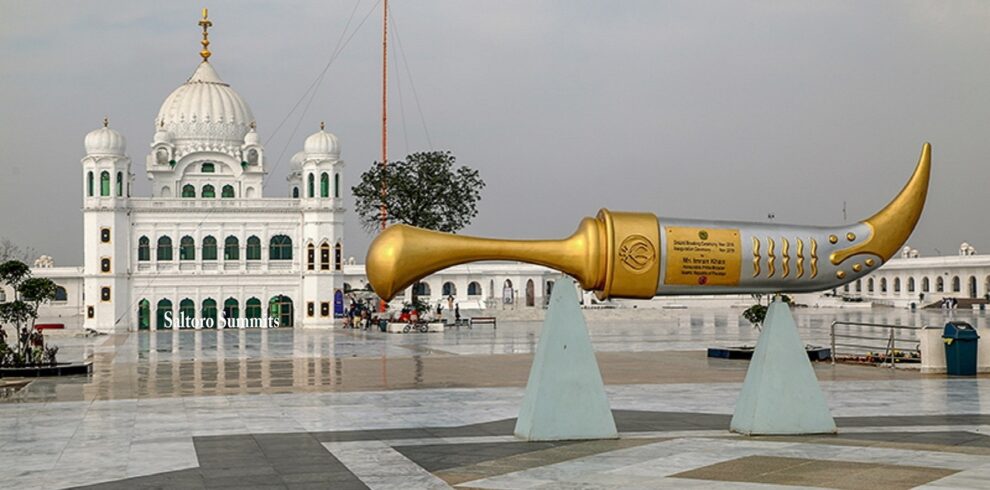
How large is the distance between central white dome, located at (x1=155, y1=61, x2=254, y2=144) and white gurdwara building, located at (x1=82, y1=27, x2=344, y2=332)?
89.7 inches

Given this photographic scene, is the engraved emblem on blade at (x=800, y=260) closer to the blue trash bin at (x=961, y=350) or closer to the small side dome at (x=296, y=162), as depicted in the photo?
the blue trash bin at (x=961, y=350)

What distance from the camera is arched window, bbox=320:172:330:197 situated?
61.0 m

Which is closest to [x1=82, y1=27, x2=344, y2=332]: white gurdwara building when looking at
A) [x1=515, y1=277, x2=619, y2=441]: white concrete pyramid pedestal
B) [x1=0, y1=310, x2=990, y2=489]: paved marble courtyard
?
[x1=0, y1=310, x2=990, y2=489]: paved marble courtyard

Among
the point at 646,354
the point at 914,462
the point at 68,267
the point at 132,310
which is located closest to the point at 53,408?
the point at 914,462

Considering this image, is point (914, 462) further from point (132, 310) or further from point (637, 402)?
point (132, 310)

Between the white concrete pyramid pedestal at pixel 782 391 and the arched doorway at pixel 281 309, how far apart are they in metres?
49.9

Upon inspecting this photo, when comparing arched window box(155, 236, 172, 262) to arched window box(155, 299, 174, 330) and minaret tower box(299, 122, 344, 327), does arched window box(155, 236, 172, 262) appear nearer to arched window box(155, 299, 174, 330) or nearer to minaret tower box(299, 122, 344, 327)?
arched window box(155, 299, 174, 330)

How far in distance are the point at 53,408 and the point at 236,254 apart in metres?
44.6

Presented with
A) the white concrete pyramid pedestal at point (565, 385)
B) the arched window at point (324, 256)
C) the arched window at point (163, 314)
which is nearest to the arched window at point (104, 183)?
the arched window at point (163, 314)

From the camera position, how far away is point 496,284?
87.4m

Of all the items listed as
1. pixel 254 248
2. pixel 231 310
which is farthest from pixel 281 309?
pixel 254 248

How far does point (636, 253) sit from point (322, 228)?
4989 centimetres

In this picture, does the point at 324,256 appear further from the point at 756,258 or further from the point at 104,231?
the point at 756,258

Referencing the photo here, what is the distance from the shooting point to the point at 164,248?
59.9 metres
